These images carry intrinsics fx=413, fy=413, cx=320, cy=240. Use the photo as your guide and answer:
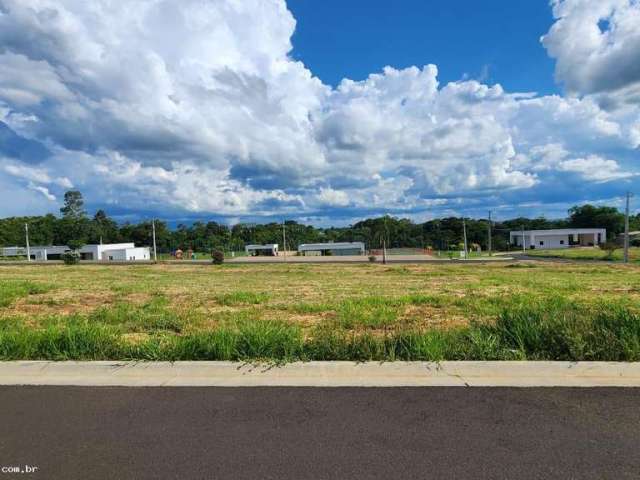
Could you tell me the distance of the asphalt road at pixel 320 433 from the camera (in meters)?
2.93

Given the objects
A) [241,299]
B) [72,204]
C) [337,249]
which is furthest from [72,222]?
[241,299]

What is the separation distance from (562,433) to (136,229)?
457ft

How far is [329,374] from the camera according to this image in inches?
183

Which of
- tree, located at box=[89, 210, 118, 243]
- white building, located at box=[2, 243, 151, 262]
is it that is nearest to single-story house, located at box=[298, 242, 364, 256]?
white building, located at box=[2, 243, 151, 262]

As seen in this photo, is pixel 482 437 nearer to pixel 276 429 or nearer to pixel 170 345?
pixel 276 429

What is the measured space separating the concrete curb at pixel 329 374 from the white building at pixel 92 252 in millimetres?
94879

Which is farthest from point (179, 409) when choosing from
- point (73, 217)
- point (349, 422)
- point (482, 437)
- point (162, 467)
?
point (73, 217)

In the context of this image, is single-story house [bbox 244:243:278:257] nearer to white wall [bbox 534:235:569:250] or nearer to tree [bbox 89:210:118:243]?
tree [bbox 89:210:118:243]

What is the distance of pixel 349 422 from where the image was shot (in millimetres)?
3578

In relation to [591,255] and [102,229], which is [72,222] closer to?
[102,229]

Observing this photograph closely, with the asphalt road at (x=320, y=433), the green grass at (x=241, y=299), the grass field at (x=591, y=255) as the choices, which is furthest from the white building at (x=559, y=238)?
the asphalt road at (x=320, y=433)

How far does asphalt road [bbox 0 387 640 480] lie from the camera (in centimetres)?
293

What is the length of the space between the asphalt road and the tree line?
9696cm

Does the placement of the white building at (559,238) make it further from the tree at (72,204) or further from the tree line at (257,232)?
the tree at (72,204)
